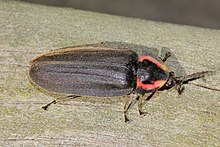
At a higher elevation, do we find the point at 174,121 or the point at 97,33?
the point at 97,33

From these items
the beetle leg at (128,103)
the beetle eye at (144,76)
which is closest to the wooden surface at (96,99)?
the beetle leg at (128,103)

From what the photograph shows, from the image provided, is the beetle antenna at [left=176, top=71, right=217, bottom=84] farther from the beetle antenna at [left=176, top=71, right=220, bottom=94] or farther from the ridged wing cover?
the ridged wing cover

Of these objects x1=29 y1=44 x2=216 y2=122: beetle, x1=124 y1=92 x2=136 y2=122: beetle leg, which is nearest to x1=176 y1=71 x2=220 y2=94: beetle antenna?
x1=29 y1=44 x2=216 y2=122: beetle

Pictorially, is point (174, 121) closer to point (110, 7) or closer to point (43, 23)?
point (43, 23)

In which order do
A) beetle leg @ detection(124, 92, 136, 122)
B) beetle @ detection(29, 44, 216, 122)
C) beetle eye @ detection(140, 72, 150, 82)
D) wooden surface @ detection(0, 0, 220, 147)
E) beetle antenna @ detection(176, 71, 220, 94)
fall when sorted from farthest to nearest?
beetle eye @ detection(140, 72, 150, 82) < beetle @ detection(29, 44, 216, 122) < beetle antenna @ detection(176, 71, 220, 94) < beetle leg @ detection(124, 92, 136, 122) < wooden surface @ detection(0, 0, 220, 147)

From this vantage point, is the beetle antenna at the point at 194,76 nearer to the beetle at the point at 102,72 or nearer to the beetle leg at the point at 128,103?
the beetle at the point at 102,72

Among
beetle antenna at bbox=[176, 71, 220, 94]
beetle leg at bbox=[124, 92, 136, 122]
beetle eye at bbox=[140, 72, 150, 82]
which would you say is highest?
beetle antenna at bbox=[176, 71, 220, 94]

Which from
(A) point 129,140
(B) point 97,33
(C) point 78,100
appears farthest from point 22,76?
(A) point 129,140
